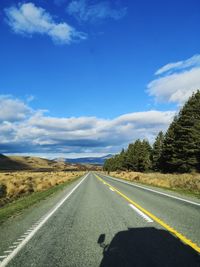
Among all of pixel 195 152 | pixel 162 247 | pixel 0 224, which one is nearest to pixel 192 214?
pixel 162 247

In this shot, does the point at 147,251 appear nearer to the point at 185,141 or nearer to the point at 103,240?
the point at 103,240

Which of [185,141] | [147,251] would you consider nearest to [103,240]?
[147,251]

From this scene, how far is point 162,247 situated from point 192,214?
463 centimetres

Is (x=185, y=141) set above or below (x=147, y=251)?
above

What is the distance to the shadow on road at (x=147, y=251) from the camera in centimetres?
517

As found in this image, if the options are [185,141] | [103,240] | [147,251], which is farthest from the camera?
[185,141]

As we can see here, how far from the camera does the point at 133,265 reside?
5043mm

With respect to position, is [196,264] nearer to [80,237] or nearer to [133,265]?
[133,265]

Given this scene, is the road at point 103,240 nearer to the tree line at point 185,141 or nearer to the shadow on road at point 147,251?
the shadow on road at point 147,251

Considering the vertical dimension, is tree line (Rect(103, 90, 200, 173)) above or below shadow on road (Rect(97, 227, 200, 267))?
above

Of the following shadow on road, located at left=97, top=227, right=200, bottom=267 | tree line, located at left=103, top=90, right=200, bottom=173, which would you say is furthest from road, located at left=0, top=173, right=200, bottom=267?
tree line, located at left=103, top=90, right=200, bottom=173

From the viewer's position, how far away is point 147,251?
5.91 metres

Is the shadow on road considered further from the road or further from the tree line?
the tree line

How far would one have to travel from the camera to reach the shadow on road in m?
5.17
